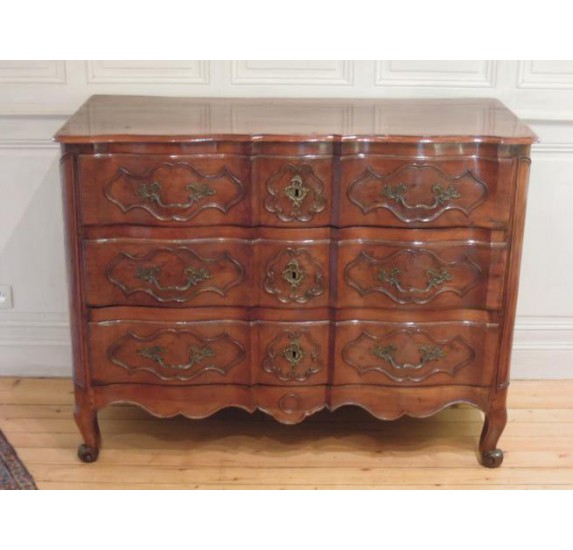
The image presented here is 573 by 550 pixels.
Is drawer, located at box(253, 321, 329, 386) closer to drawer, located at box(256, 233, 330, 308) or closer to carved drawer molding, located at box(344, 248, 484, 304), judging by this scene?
drawer, located at box(256, 233, 330, 308)

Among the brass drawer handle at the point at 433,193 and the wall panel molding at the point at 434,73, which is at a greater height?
the wall panel molding at the point at 434,73

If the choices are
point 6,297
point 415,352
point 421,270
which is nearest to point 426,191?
point 421,270

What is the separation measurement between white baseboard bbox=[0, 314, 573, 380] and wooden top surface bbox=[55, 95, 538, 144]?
912 millimetres

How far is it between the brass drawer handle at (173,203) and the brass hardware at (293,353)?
1.73 ft

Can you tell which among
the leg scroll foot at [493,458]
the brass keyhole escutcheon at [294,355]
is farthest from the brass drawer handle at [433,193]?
the leg scroll foot at [493,458]

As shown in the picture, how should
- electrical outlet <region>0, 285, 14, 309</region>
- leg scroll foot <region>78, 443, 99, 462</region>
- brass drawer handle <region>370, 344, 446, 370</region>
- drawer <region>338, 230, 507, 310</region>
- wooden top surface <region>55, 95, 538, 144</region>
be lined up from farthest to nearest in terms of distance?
electrical outlet <region>0, 285, 14, 309</region>, leg scroll foot <region>78, 443, 99, 462</region>, brass drawer handle <region>370, 344, 446, 370</region>, drawer <region>338, 230, 507, 310</region>, wooden top surface <region>55, 95, 538, 144</region>

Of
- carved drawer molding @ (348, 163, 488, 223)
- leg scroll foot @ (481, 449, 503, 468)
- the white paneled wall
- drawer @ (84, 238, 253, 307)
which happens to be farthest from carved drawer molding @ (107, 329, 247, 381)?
leg scroll foot @ (481, 449, 503, 468)

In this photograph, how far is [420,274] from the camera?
2.98 m

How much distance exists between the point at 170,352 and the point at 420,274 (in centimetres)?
81

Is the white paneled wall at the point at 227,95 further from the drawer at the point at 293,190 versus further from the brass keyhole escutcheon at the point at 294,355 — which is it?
the brass keyhole escutcheon at the point at 294,355

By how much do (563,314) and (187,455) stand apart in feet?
5.04

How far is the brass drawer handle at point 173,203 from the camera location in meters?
2.88

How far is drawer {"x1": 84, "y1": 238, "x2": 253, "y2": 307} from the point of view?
2936 millimetres
